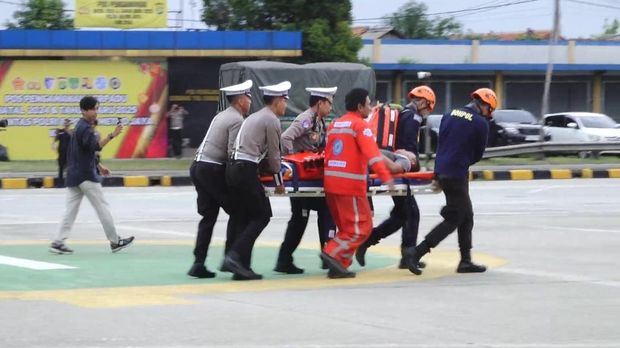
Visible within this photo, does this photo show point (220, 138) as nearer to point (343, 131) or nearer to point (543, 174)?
point (343, 131)

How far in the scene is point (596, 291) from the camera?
10.4 metres

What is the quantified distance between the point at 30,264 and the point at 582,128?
2833 cm

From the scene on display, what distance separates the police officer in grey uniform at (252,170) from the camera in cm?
1088

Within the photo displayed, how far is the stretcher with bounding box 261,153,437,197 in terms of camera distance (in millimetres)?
11359

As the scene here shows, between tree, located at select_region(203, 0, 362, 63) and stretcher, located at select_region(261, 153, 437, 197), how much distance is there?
28.8 m

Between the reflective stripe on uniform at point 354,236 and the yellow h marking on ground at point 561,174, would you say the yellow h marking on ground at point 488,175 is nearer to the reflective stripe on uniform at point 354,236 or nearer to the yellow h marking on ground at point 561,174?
the yellow h marking on ground at point 561,174

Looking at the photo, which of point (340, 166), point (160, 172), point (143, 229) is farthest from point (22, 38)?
point (340, 166)

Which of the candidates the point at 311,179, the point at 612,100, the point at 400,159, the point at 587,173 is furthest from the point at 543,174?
the point at 612,100

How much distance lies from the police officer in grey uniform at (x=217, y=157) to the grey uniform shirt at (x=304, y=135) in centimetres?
64

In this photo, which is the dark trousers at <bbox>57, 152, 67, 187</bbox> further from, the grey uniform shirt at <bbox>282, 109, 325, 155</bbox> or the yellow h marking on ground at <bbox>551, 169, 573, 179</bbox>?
the grey uniform shirt at <bbox>282, 109, 325, 155</bbox>

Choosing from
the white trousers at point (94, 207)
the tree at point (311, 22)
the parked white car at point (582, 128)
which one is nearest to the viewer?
the white trousers at point (94, 207)

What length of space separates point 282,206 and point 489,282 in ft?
34.2

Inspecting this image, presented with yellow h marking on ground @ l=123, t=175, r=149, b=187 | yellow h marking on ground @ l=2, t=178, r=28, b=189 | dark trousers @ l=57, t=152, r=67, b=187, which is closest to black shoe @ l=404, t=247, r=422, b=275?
dark trousers @ l=57, t=152, r=67, b=187

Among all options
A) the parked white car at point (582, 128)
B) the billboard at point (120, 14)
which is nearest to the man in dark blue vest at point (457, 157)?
the parked white car at point (582, 128)
